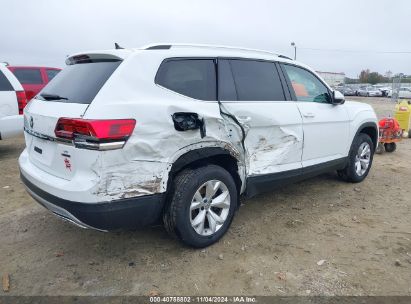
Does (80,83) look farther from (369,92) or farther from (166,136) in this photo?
(369,92)

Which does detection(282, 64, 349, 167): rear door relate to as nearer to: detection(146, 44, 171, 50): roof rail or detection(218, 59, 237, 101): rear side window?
detection(218, 59, 237, 101): rear side window

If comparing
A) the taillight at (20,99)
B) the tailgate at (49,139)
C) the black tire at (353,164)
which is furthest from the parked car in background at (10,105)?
the black tire at (353,164)

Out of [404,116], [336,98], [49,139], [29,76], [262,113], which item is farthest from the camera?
[29,76]

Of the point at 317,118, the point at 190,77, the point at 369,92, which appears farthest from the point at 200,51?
the point at 369,92

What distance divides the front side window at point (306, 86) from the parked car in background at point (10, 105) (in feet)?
16.4

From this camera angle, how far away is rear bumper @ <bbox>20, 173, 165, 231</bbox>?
2680mm

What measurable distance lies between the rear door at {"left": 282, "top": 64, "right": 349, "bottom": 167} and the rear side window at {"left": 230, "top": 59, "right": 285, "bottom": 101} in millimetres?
264

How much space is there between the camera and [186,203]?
3098 millimetres

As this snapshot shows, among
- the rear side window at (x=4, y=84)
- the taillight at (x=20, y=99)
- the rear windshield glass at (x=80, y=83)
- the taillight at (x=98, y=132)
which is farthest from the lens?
the taillight at (x=20, y=99)

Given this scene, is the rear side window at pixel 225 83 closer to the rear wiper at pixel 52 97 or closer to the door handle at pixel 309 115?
the door handle at pixel 309 115

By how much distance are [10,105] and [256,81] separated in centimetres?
493

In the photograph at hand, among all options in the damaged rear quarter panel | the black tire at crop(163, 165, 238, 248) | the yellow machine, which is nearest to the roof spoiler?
the damaged rear quarter panel

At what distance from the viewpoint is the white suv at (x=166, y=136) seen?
268cm

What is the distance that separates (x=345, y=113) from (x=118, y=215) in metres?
3.55
